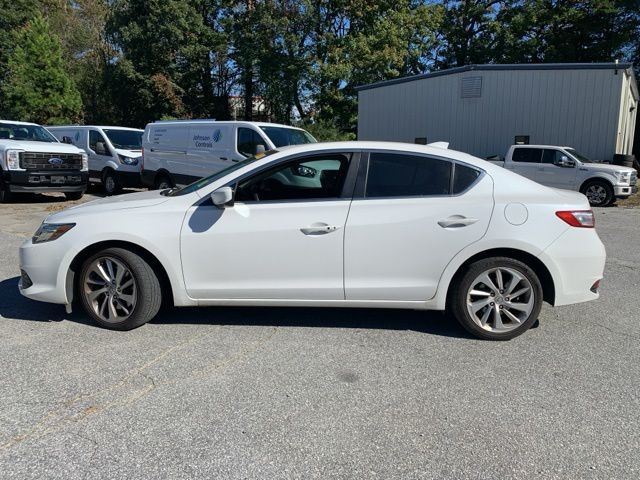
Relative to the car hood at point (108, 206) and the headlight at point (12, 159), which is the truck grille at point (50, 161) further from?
the car hood at point (108, 206)

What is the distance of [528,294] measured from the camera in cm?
416

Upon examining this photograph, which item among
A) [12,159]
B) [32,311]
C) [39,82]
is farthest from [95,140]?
[39,82]

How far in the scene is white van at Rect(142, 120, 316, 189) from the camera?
1181 centimetres

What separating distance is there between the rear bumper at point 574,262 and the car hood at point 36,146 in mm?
11876

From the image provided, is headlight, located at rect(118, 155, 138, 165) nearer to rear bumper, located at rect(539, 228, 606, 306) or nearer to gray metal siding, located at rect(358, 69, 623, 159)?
gray metal siding, located at rect(358, 69, 623, 159)

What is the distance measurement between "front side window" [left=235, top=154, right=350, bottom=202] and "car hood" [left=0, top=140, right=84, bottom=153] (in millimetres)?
10087

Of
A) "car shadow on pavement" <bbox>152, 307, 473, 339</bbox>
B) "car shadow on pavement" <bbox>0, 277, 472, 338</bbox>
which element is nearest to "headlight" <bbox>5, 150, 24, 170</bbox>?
"car shadow on pavement" <bbox>0, 277, 472, 338</bbox>

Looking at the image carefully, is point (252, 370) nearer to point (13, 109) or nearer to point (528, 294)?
point (528, 294)

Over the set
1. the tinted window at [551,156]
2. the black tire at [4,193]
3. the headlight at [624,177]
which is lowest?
the black tire at [4,193]

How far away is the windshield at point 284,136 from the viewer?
1164cm

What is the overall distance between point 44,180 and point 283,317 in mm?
10135

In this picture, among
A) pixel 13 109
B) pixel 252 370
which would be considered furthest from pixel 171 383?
pixel 13 109

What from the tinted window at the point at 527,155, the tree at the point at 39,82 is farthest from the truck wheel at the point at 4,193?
the tree at the point at 39,82

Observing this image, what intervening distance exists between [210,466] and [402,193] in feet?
8.15
